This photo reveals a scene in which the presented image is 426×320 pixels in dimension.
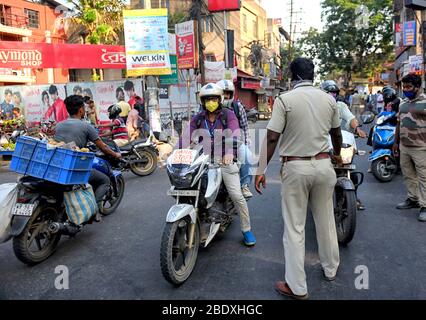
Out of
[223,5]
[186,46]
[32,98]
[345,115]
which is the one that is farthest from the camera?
[223,5]

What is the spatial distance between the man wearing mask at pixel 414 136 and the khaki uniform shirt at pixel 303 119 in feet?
8.46

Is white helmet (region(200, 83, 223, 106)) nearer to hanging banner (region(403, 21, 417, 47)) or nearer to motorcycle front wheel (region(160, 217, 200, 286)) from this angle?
motorcycle front wheel (region(160, 217, 200, 286))

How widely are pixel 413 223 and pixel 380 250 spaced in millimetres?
1144

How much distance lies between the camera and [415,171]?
5.43 meters

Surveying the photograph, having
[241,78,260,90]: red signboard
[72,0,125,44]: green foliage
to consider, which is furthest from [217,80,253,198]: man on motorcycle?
[241,78,260,90]: red signboard

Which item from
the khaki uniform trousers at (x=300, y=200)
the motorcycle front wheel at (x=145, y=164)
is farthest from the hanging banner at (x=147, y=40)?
the khaki uniform trousers at (x=300, y=200)

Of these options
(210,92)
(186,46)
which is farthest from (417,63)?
(210,92)

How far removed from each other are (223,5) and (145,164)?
15.1 m

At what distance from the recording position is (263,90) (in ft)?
124

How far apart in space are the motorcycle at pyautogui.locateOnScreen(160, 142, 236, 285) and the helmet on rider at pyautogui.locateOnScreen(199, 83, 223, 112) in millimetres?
598

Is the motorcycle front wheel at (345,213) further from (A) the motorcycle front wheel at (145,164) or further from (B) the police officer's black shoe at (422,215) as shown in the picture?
(A) the motorcycle front wheel at (145,164)

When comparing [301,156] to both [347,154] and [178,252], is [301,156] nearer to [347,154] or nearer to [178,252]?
[178,252]

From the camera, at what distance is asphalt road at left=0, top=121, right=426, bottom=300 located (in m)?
3.33
